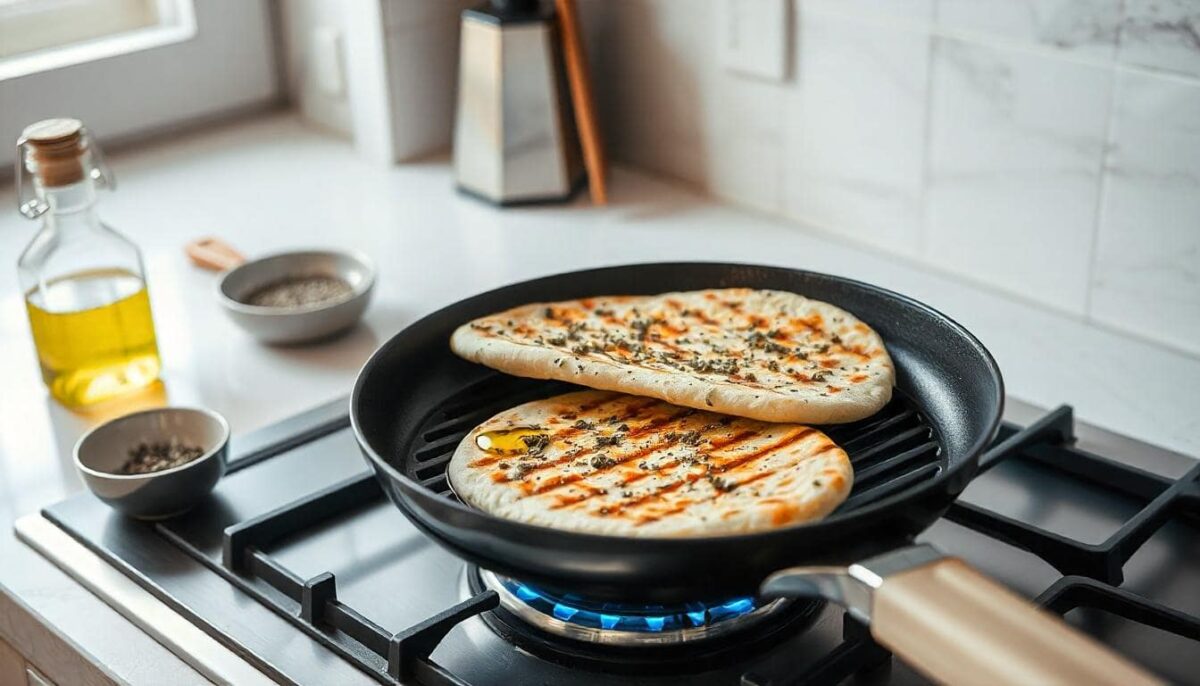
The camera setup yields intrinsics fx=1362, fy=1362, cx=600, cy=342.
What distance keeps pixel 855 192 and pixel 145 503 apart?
0.92 meters

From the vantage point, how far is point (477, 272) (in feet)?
5.42

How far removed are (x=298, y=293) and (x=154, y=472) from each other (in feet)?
1.38

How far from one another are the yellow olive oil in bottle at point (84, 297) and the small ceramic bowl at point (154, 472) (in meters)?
0.19

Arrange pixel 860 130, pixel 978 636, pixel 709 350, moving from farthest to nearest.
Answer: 1. pixel 860 130
2. pixel 709 350
3. pixel 978 636

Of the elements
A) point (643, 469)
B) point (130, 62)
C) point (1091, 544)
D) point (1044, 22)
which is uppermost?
point (1044, 22)

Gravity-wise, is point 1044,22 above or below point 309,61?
above

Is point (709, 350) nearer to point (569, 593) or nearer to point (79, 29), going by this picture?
point (569, 593)

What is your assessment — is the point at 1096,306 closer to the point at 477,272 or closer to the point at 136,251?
the point at 477,272

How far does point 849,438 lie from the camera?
107 centimetres

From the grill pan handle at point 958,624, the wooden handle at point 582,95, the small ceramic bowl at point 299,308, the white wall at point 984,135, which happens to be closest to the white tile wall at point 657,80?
the white wall at point 984,135

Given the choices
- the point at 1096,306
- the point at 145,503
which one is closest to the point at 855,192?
the point at 1096,306

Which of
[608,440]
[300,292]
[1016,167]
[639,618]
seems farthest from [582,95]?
[639,618]

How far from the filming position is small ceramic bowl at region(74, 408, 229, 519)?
114cm

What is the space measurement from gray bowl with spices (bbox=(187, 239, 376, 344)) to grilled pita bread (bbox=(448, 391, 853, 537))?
441 mm
